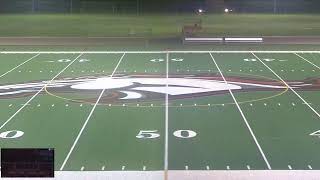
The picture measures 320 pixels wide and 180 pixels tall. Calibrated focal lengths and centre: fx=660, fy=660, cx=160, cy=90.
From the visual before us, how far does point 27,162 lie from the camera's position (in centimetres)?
319

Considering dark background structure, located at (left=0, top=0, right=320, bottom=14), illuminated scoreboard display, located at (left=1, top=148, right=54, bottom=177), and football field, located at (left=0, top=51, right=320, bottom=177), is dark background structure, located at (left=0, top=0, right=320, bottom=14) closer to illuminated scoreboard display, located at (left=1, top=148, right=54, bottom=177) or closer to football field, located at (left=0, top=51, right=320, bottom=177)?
football field, located at (left=0, top=51, right=320, bottom=177)

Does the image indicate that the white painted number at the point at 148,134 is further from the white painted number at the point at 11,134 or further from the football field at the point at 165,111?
the white painted number at the point at 11,134

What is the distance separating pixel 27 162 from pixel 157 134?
355 centimetres

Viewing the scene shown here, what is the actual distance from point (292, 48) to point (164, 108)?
8.09m

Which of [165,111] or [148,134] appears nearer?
[148,134]

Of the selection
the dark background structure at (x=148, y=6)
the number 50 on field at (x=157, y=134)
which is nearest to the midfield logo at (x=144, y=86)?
the number 50 on field at (x=157, y=134)

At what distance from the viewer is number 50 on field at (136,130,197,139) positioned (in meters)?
6.55

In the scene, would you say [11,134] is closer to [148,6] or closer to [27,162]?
[27,162]

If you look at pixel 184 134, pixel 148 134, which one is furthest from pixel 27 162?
pixel 184 134

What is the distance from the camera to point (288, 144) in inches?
249

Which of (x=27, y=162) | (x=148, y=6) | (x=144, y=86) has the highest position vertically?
(x=27, y=162)

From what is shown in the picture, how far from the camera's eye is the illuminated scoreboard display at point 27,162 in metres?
3.20

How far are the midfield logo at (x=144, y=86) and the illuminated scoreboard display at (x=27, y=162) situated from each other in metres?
5.44

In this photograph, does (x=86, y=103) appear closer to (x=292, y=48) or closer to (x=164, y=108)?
(x=164, y=108)
